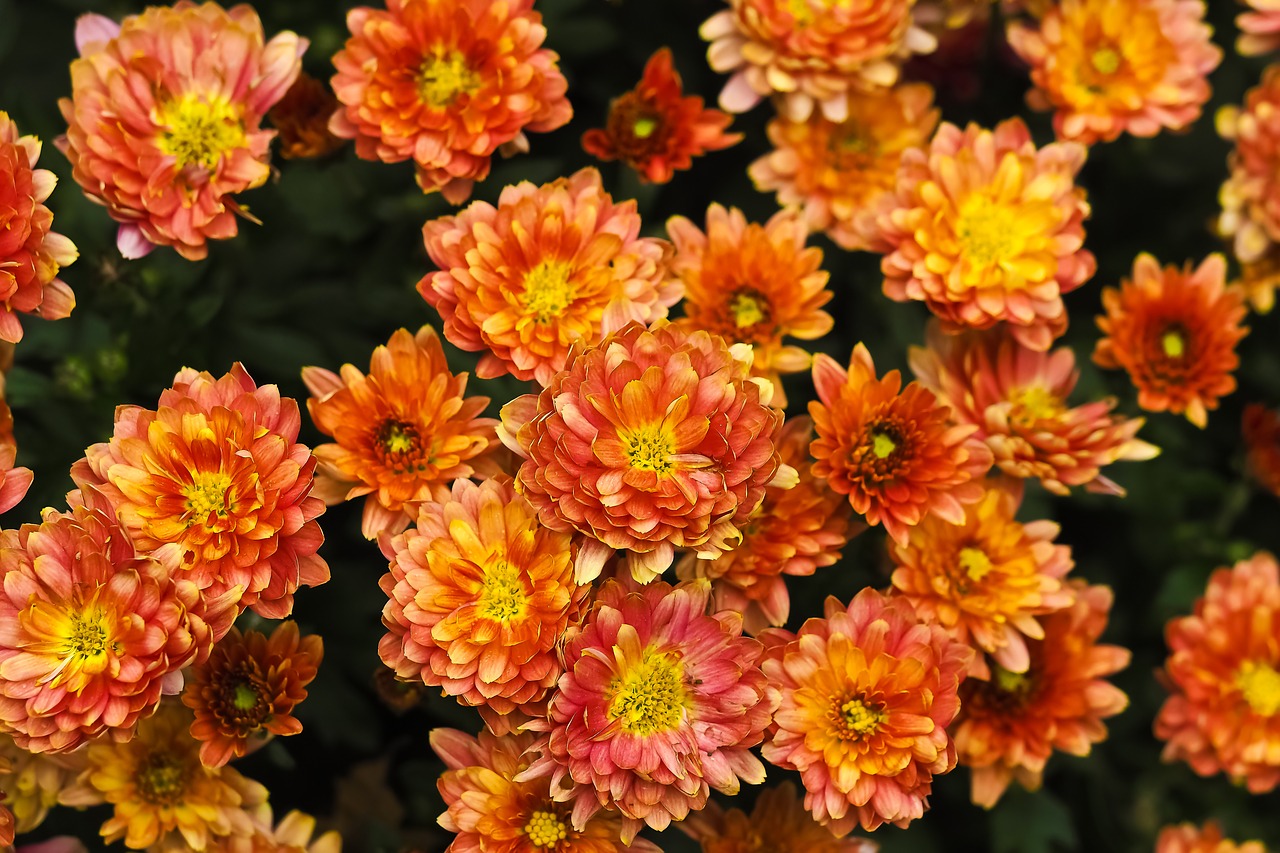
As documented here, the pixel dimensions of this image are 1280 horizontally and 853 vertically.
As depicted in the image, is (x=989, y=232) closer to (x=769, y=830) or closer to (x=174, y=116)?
(x=769, y=830)

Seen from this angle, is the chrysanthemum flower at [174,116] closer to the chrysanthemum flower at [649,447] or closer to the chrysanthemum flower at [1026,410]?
the chrysanthemum flower at [649,447]

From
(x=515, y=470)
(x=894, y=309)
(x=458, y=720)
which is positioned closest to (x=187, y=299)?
(x=515, y=470)

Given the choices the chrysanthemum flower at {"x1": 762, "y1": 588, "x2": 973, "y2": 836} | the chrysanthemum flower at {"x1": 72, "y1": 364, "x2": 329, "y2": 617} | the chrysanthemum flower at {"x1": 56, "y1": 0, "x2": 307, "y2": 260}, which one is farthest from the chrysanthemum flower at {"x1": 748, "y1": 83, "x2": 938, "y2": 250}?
the chrysanthemum flower at {"x1": 72, "y1": 364, "x2": 329, "y2": 617}

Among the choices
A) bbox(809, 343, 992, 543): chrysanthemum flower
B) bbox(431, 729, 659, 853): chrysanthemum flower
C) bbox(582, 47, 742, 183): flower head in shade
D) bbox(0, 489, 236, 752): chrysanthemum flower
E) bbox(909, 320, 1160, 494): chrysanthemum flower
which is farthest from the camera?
bbox(582, 47, 742, 183): flower head in shade

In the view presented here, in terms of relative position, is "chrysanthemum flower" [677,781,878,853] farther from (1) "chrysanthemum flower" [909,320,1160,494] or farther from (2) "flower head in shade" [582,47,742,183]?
(2) "flower head in shade" [582,47,742,183]

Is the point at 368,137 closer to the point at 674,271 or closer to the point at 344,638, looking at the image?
the point at 674,271

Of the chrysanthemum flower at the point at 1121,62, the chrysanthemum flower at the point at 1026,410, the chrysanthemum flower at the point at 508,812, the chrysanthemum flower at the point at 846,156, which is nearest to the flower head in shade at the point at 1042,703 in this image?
the chrysanthemum flower at the point at 1026,410

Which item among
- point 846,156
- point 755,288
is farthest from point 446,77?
point 846,156
